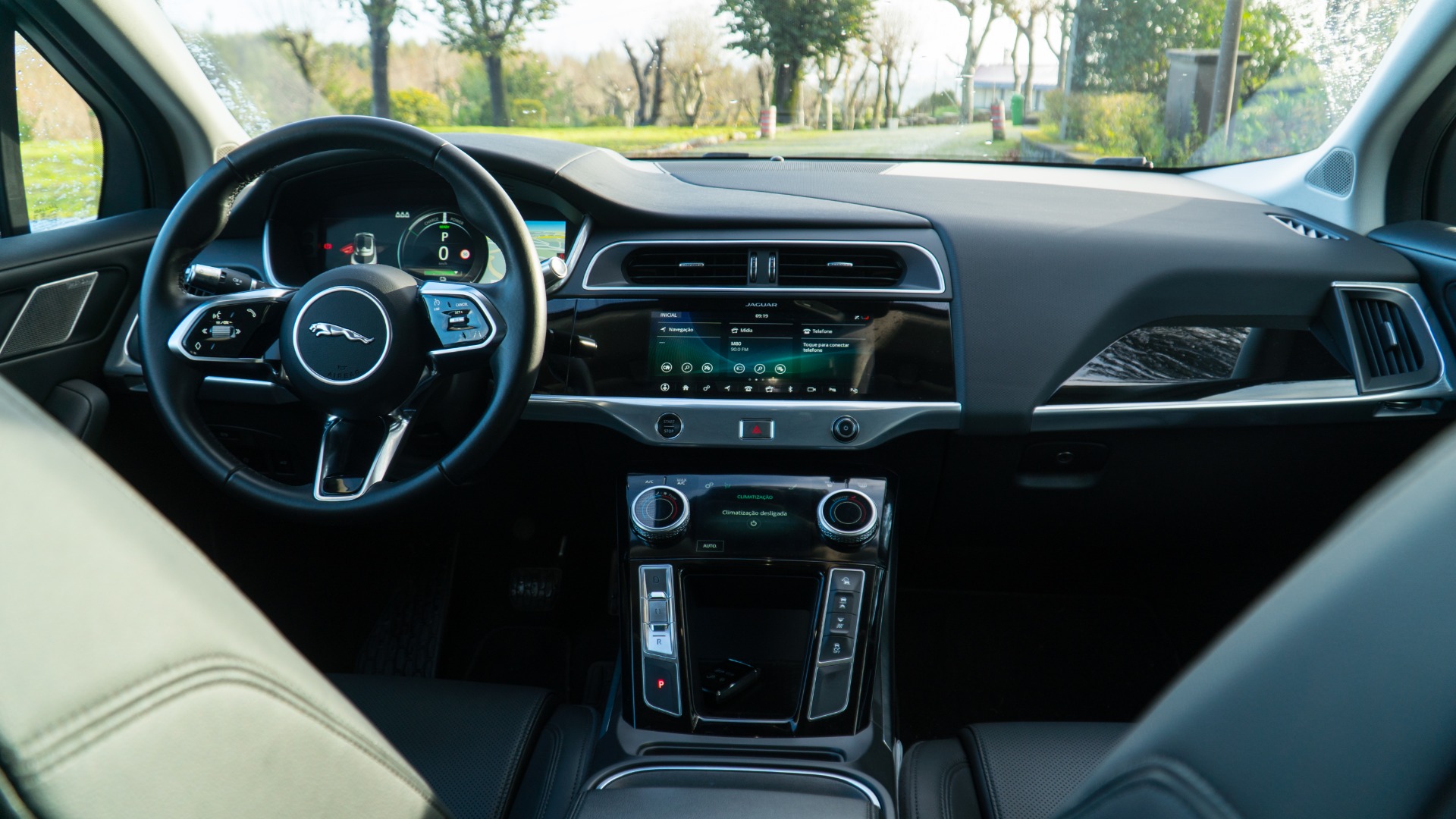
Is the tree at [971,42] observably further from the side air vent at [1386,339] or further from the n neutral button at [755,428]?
the n neutral button at [755,428]

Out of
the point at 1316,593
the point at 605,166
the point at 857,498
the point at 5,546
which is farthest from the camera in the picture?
the point at 605,166

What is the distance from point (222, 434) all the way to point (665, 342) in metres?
1.11

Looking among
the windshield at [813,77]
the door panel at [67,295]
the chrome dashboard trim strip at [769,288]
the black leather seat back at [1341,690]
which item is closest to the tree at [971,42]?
the windshield at [813,77]

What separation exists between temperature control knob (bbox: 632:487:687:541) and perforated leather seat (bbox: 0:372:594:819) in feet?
4.36

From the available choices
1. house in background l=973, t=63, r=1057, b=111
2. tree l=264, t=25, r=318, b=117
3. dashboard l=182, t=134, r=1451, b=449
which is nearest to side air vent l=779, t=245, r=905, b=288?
dashboard l=182, t=134, r=1451, b=449

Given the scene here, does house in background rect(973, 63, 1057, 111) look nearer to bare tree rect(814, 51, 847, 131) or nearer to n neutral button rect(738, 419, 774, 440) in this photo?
bare tree rect(814, 51, 847, 131)

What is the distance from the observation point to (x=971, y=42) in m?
2.63

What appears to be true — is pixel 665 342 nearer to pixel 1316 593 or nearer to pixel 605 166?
pixel 605 166

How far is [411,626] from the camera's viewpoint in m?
2.85

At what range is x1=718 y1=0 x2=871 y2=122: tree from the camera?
8.60ft

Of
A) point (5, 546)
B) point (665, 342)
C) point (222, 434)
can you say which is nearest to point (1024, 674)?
point (665, 342)

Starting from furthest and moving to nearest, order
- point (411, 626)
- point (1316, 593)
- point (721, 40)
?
point (411, 626)
point (721, 40)
point (1316, 593)

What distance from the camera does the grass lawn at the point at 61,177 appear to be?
2.29 metres

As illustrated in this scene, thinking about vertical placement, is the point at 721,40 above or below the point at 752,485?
above
